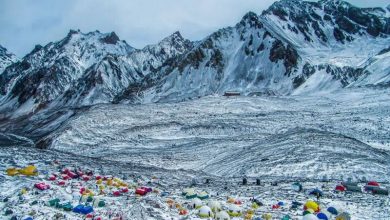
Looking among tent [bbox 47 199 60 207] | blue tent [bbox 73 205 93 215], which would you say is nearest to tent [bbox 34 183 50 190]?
tent [bbox 47 199 60 207]

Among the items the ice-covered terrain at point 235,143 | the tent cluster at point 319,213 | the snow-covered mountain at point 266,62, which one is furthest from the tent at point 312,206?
the snow-covered mountain at point 266,62

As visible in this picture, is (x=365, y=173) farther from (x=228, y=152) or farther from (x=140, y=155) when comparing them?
(x=140, y=155)

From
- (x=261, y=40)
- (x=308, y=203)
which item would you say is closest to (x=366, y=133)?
(x=308, y=203)

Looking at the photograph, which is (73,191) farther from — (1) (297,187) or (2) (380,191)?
(2) (380,191)

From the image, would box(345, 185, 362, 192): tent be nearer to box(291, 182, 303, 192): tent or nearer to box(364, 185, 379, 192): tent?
box(364, 185, 379, 192): tent

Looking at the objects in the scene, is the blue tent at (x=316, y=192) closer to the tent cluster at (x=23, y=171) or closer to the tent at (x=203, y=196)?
the tent at (x=203, y=196)

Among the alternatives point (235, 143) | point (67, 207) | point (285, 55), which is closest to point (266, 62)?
point (285, 55)
